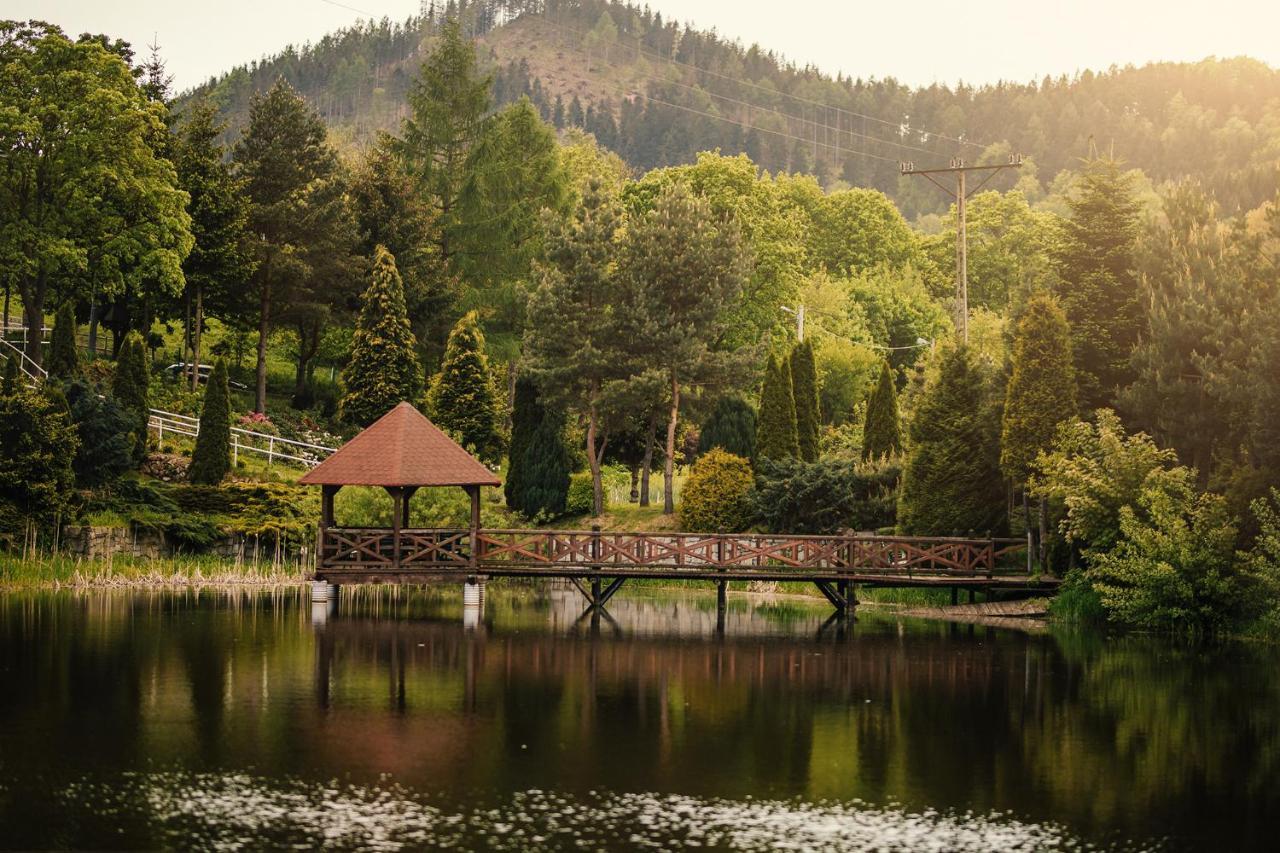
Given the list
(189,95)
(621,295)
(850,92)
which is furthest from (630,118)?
(621,295)

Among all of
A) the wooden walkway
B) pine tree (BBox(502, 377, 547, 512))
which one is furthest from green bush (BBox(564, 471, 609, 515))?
the wooden walkway

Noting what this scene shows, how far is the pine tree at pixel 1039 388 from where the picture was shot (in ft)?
120

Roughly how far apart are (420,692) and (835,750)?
23.2 ft

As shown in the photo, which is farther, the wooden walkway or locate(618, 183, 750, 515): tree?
locate(618, 183, 750, 515): tree

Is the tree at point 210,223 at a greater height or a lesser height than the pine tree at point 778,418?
greater

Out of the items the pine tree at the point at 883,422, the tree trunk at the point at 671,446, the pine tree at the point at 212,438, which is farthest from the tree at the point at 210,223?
the pine tree at the point at 883,422

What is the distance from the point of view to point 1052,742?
20.7 m

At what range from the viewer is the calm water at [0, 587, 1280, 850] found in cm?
1571

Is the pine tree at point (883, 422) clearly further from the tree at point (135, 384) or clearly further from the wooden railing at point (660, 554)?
the tree at point (135, 384)

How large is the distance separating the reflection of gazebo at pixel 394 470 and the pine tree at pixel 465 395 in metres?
18.5

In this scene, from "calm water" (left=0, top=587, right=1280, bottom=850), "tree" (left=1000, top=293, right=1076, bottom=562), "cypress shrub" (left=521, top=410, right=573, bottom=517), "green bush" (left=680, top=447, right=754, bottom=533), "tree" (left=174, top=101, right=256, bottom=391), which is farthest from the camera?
"tree" (left=174, top=101, right=256, bottom=391)

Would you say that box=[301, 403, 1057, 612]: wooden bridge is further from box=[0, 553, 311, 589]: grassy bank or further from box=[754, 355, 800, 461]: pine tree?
box=[754, 355, 800, 461]: pine tree

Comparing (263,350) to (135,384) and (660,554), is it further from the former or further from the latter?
(660,554)

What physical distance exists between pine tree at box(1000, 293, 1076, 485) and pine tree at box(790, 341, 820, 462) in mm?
11762
